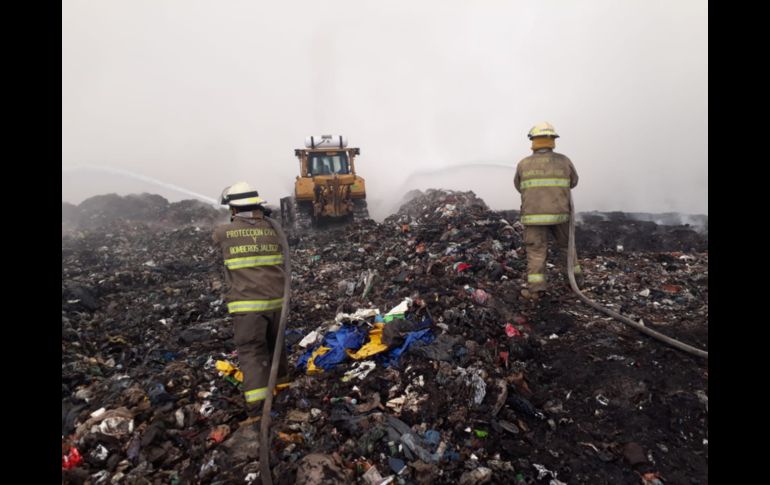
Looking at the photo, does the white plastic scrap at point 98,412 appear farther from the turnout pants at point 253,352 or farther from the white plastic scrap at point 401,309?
the white plastic scrap at point 401,309

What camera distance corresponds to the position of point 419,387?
3.23 metres

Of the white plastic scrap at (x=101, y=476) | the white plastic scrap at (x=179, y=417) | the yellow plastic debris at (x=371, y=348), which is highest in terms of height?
the yellow plastic debris at (x=371, y=348)

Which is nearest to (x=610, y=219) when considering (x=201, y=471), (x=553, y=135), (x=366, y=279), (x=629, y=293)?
(x=629, y=293)

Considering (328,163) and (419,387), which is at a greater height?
(328,163)

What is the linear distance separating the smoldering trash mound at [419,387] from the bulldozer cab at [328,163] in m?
6.20

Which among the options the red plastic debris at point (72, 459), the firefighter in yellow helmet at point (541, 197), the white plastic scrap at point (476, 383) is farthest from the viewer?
the firefighter in yellow helmet at point (541, 197)

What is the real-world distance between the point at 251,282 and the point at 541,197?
339 centimetres

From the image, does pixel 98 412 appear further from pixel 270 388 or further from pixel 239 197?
pixel 239 197

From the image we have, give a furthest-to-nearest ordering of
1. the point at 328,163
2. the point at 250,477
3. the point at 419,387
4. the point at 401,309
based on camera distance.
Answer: the point at 328,163 → the point at 401,309 → the point at 419,387 → the point at 250,477

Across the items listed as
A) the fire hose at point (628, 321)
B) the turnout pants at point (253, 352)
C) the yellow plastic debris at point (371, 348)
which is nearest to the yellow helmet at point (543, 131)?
the fire hose at point (628, 321)

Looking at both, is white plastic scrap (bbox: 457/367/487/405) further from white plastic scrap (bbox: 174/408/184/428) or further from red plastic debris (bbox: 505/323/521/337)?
white plastic scrap (bbox: 174/408/184/428)

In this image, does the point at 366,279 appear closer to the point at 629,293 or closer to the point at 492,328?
the point at 492,328

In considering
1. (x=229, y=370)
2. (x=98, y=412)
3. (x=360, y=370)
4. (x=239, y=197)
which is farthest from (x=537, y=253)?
(x=98, y=412)

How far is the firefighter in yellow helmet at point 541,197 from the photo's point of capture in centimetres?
480
